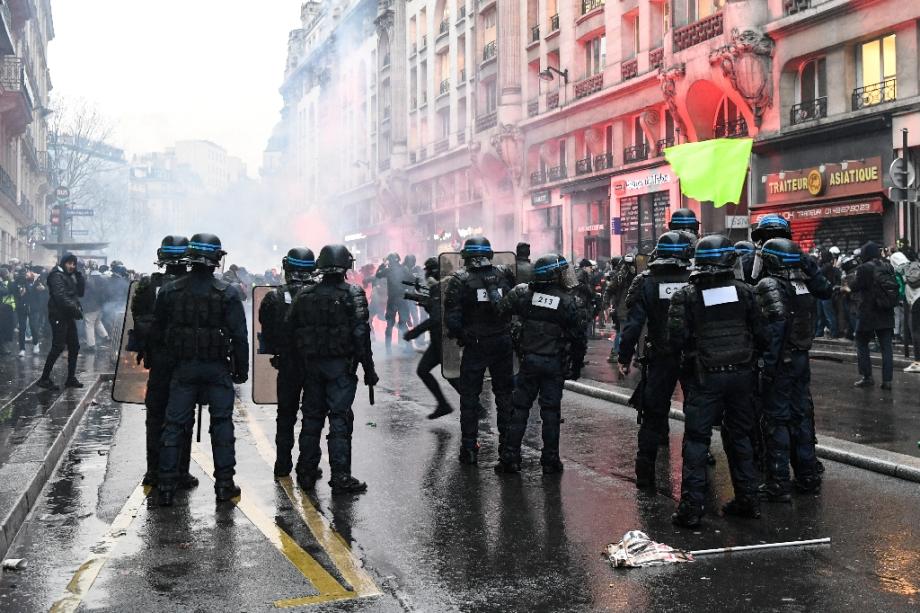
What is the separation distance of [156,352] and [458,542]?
2858 millimetres

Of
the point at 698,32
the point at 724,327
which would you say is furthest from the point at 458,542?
the point at 698,32

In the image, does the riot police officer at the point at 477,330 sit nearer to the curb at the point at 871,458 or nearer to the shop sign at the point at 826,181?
the curb at the point at 871,458

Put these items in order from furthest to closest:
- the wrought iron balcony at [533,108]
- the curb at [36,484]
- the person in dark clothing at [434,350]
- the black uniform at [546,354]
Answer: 1. the wrought iron balcony at [533,108]
2. the person in dark clothing at [434,350]
3. the black uniform at [546,354]
4. the curb at [36,484]

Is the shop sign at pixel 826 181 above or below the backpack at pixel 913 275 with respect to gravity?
above

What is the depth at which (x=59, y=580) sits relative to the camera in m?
5.03

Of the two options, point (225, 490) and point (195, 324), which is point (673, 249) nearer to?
point (195, 324)

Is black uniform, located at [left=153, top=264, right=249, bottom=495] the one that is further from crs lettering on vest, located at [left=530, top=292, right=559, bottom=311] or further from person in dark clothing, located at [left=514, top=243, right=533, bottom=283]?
person in dark clothing, located at [left=514, top=243, right=533, bottom=283]

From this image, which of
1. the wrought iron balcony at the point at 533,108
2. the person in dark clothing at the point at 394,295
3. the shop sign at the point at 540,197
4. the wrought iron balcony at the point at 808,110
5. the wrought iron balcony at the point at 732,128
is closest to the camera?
the person in dark clothing at the point at 394,295

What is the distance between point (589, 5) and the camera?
32375mm

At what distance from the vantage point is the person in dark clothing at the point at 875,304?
1139 centimetres

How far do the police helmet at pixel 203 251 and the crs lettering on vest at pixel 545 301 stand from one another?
2260mm

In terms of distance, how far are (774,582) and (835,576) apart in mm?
332

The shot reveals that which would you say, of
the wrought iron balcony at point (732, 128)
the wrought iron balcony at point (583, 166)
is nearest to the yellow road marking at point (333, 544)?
the wrought iron balcony at point (732, 128)

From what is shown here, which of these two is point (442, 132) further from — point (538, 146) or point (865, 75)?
point (865, 75)
